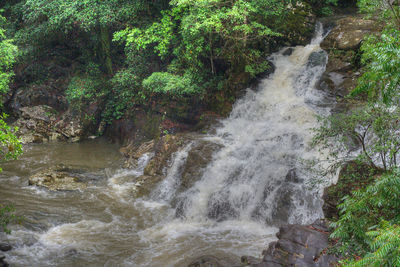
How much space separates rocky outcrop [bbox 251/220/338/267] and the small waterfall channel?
35.8 inches

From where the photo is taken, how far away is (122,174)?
1164 cm

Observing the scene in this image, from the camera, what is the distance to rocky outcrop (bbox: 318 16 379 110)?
10.7 metres

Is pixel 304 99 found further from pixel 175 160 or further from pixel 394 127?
pixel 394 127

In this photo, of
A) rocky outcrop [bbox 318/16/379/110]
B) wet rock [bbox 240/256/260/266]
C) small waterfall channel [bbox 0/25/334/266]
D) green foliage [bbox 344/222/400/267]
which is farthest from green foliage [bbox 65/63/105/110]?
green foliage [bbox 344/222/400/267]

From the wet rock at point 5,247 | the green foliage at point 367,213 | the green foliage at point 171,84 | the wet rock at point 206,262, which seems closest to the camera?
the green foliage at point 367,213

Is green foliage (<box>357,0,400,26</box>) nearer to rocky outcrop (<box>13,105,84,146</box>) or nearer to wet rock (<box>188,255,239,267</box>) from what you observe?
wet rock (<box>188,255,239,267</box>)

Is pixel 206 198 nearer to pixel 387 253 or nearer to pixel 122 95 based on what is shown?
pixel 387 253

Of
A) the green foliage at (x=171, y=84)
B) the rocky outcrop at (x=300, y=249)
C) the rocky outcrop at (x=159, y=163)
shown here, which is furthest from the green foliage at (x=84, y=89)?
the rocky outcrop at (x=300, y=249)

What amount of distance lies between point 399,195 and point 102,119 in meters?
14.0

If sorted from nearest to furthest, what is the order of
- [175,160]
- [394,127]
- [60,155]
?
[394,127] < [175,160] < [60,155]

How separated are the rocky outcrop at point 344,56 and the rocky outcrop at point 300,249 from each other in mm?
5540

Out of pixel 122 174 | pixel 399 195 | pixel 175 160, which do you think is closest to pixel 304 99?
pixel 175 160

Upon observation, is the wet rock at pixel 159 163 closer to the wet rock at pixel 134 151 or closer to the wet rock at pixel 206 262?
the wet rock at pixel 134 151

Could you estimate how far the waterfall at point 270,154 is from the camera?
8.40m
